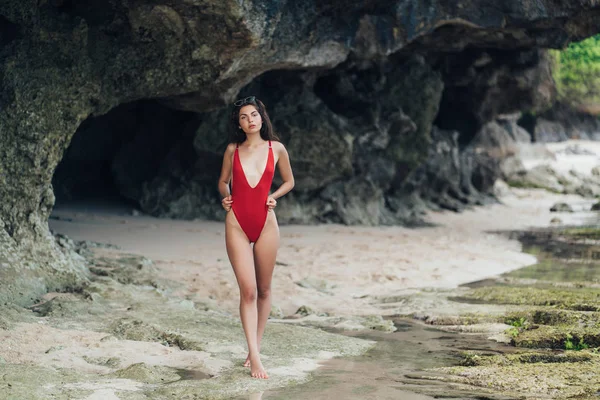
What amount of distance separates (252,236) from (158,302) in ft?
6.67

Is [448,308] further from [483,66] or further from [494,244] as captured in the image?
[483,66]

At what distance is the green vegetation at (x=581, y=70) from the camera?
37.6 m

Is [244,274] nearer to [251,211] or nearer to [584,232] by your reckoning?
[251,211]

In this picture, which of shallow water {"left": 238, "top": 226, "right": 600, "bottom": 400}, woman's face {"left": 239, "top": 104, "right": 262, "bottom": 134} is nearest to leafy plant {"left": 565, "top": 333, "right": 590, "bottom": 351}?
shallow water {"left": 238, "top": 226, "right": 600, "bottom": 400}

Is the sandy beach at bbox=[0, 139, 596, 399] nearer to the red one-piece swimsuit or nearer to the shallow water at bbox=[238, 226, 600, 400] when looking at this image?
the shallow water at bbox=[238, 226, 600, 400]

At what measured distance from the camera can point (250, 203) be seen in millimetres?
5035

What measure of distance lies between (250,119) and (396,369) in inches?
75.1

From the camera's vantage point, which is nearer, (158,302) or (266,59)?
(158,302)

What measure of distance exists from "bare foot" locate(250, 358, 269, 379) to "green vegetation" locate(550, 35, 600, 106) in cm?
3504

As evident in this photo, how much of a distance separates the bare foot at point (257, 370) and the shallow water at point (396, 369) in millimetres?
260

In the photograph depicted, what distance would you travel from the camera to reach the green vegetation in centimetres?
3762

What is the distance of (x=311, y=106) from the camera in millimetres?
14234

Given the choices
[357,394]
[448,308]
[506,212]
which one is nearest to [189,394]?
[357,394]

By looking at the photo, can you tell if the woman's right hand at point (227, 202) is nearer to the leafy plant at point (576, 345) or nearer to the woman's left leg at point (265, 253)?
the woman's left leg at point (265, 253)
